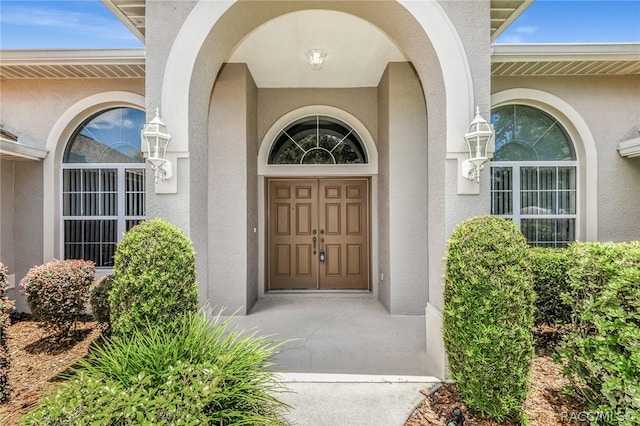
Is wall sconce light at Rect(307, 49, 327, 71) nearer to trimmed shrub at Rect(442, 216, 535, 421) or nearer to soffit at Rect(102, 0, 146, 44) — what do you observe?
soffit at Rect(102, 0, 146, 44)

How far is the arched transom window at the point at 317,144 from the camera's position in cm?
669

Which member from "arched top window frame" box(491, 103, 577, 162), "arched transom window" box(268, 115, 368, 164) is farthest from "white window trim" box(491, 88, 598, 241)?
"arched transom window" box(268, 115, 368, 164)

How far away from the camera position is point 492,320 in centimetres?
267

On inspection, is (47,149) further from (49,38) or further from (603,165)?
(603,165)

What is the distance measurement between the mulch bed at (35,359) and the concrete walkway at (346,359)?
2.25m

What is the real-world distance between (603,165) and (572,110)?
1.12 metres

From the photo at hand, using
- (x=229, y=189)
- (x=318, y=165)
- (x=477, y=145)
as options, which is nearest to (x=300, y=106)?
(x=318, y=165)

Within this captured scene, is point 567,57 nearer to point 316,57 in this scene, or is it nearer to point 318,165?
point 316,57

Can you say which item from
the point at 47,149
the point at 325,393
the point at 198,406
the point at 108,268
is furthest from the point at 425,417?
the point at 47,149

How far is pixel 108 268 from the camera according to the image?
595cm

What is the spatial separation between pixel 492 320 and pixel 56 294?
213 inches

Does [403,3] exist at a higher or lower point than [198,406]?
higher

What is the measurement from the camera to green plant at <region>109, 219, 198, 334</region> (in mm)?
2812

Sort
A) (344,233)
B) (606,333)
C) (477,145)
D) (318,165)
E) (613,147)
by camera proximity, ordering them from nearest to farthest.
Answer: (606,333) → (477,145) → (613,147) → (318,165) → (344,233)
